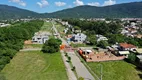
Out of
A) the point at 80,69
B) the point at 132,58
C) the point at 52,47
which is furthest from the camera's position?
the point at 52,47

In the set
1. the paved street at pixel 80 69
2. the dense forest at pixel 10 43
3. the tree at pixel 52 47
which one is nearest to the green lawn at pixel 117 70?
the paved street at pixel 80 69

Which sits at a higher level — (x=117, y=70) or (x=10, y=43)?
(x=10, y=43)

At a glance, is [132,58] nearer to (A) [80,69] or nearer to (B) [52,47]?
(A) [80,69]

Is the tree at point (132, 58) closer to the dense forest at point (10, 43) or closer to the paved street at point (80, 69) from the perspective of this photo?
the paved street at point (80, 69)

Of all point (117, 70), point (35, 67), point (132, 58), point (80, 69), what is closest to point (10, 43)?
point (35, 67)

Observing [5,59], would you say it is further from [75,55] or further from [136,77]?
[136,77]

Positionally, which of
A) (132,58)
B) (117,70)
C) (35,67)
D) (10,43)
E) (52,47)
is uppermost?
(10,43)

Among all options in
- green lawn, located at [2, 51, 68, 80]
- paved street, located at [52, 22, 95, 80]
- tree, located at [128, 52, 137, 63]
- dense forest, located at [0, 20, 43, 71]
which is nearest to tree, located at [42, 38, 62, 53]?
green lawn, located at [2, 51, 68, 80]
